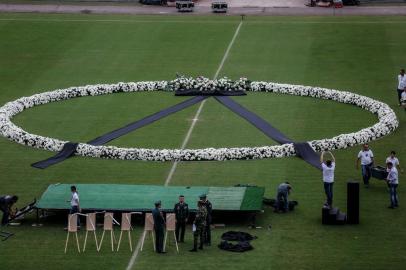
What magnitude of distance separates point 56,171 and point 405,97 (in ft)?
62.4

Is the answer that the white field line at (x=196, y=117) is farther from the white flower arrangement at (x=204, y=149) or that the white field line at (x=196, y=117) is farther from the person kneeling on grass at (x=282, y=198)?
the person kneeling on grass at (x=282, y=198)

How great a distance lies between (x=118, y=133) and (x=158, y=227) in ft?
53.0

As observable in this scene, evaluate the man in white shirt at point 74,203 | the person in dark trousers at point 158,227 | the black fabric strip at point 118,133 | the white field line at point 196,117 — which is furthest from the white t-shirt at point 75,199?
the black fabric strip at point 118,133

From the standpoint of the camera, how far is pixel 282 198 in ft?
148

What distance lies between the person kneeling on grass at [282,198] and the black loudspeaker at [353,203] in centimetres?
255

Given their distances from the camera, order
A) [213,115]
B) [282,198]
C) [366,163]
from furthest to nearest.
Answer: [213,115]
[366,163]
[282,198]

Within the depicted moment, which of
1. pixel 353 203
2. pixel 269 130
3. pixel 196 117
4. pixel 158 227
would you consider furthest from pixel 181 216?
pixel 196 117

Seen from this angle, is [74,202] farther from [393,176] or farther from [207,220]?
[393,176]

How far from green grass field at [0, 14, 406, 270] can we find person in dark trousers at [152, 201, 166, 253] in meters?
0.43

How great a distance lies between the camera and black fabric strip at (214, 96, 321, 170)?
172ft

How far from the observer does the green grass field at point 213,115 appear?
41.4 meters

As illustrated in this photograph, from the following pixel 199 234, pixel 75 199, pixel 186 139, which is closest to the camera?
pixel 199 234

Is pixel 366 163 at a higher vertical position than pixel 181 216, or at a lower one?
higher

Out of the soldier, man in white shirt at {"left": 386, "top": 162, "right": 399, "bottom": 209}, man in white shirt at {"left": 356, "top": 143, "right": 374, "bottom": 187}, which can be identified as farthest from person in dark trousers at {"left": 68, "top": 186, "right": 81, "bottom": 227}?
man in white shirt at {"left": 356, "top": 143, "right": 374, "bottom": 187}
